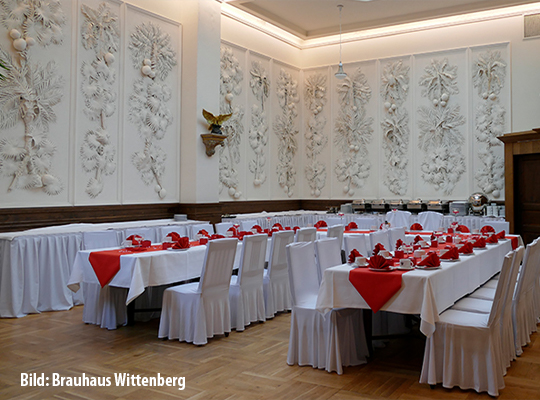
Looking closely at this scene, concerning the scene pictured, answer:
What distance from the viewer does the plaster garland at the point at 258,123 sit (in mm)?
→ 10547

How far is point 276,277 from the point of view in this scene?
5516 millimetres

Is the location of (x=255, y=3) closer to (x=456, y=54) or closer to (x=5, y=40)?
(x=456, y=54)

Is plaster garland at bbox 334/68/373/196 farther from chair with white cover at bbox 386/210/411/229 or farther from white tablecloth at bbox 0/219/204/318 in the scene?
white tablecloth at bbox 0/219/204/318

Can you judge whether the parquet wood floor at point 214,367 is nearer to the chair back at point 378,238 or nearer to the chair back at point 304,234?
the chair back at point 304,234

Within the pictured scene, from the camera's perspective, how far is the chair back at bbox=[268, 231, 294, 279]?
540 centimetres

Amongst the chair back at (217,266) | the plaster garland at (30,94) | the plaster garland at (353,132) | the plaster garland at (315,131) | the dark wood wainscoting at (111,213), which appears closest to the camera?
the chair back at (217,266)

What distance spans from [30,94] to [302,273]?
14.6ft

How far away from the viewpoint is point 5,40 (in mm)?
6141

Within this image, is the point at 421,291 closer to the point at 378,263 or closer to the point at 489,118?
the point at 378,263

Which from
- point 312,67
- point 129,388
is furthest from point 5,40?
A: point 312,67

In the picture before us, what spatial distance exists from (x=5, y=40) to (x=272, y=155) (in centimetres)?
612

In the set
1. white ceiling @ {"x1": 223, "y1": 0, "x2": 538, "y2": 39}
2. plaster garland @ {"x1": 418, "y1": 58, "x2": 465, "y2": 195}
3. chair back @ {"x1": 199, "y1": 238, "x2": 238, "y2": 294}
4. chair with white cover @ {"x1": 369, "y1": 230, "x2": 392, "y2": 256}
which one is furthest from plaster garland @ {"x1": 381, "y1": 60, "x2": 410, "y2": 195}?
chair back @ {"x1": 199, "y1": 238, "x2": 238, "y2": 294}

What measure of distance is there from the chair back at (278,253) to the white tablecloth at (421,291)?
163cm

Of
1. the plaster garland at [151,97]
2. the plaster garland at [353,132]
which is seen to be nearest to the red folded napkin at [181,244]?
the plaster garland at [151,97]
